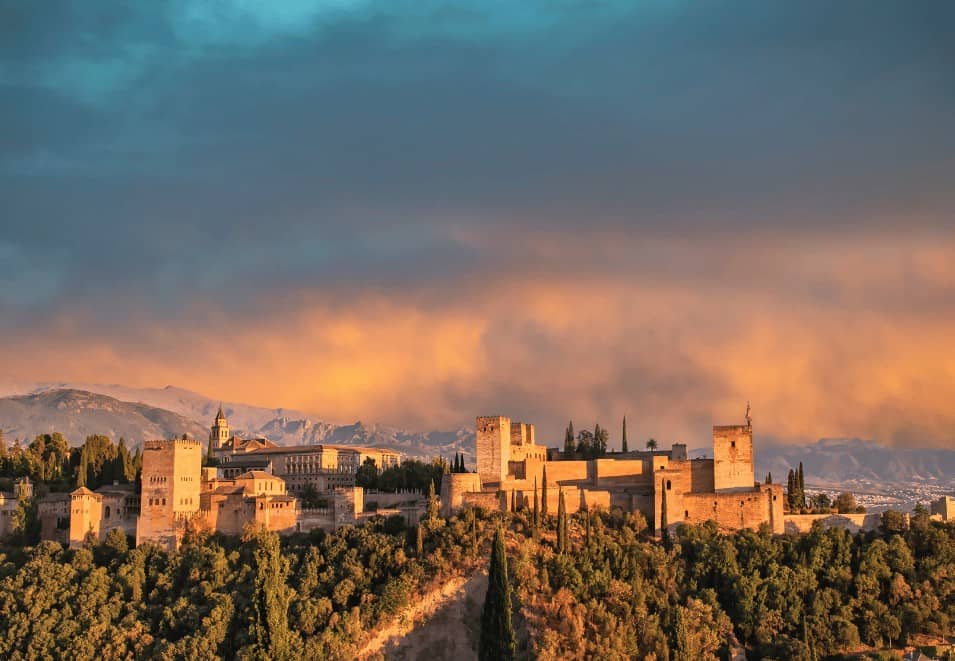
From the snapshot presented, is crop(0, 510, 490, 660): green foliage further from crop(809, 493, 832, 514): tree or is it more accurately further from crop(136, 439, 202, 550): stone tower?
crop(809, 493, 832, 514): tree

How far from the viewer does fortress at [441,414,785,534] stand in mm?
62344

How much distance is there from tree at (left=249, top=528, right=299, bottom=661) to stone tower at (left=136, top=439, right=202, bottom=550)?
29.5 ft

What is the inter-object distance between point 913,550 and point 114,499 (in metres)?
41.3

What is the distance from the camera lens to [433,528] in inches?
2383

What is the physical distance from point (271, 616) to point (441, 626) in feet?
26.2

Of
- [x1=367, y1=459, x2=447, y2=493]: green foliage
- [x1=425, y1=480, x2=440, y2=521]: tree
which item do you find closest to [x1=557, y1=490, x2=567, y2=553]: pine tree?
[x1=425, y1=480, x2=440, y2=521]: tree

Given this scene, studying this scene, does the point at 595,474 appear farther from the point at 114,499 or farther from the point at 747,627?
the point at 114,499

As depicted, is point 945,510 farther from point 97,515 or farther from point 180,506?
point 97,515

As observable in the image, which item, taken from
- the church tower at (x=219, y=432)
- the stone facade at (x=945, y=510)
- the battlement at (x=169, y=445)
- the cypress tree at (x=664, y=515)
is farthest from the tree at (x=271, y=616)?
Result: the church tower at (x=219, y=432)

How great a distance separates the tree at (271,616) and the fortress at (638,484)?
10152mm

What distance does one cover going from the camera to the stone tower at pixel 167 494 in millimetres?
64562

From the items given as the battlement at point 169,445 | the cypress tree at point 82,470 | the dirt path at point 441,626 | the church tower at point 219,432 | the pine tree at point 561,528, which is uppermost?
the church tower at point 219,432

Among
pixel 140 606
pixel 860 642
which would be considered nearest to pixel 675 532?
pixel 860 642

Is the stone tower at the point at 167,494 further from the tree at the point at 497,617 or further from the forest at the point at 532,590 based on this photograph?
the tree at the point at 497,617
